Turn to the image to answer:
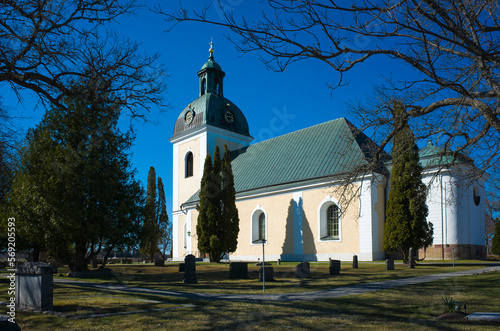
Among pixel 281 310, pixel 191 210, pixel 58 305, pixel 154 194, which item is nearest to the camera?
pixel 281 310

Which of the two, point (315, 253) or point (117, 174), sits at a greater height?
point (117, 174)

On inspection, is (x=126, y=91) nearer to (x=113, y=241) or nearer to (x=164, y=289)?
(x=164, y=289)

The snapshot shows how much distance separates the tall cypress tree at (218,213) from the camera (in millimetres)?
28203

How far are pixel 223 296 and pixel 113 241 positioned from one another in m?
8.69

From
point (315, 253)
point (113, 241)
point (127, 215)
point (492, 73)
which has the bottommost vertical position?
point (315, 253)

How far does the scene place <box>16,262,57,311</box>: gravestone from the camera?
26.5ft

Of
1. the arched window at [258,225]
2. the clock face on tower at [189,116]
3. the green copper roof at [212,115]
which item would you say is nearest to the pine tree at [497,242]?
the arched window at [258,225]

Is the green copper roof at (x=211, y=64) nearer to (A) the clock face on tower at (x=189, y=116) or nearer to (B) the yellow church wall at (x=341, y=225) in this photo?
(A) the clock face on tower at (x=189, y=116)

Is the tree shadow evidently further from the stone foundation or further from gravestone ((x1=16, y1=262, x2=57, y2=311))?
gravestone ((x1=16, y1=262, x2=57, y2=311))

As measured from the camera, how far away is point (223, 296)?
10.3 m

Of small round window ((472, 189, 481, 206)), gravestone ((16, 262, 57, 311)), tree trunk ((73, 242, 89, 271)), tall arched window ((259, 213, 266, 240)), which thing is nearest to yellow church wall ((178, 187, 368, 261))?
tall arched window ((259, 213, 266, 240))

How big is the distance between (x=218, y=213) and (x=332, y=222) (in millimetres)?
7790

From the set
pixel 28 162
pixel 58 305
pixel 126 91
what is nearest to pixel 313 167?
pixel 28 162

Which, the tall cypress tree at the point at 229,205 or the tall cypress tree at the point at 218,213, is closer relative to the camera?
the tall cypress tree at the point at 218,213
